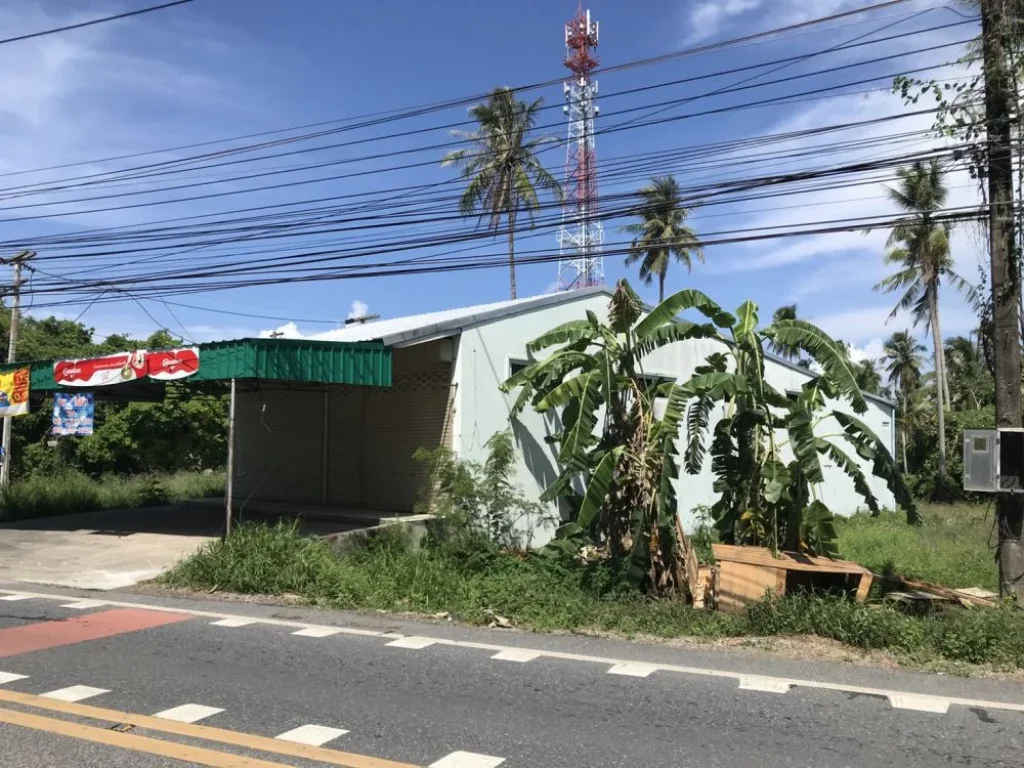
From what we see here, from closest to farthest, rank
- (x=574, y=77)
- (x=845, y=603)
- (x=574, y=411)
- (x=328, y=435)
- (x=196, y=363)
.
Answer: (x=845, y=603) → (x=574, y=411) → (x=574, y=77) → (x=196, y=363) → (x=328, y=435)

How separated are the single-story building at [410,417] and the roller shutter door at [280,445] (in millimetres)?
26

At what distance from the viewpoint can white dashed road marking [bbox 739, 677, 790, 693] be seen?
6152mm

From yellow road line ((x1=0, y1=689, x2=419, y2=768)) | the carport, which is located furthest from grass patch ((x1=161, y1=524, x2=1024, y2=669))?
yellow road line ((x1=0, y1=689, x2=419, y2=768))

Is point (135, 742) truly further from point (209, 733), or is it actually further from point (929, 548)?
point (929, 548)

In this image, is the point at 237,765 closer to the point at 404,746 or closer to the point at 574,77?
the point at 404,746

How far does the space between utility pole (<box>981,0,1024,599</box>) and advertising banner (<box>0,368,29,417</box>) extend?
53.1 ft

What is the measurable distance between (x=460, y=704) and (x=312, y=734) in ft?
3.57

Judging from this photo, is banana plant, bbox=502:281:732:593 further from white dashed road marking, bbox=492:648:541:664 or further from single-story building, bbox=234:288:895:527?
white dashed road marking, bbox=492:648:541:664

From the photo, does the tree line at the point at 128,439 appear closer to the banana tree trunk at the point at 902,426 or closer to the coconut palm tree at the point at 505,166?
the coconut palm tree at the point at 505,166

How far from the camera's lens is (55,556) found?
13242 millimetres

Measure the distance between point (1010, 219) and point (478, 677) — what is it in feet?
24.5

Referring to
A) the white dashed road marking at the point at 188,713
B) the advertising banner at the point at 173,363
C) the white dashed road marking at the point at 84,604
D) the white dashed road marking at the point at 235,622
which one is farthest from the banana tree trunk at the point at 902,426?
the white dashed road marking at the point at 188,713

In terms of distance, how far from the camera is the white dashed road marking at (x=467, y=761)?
15.0ft

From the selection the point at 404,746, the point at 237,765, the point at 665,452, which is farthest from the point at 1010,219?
the point at 237,765
